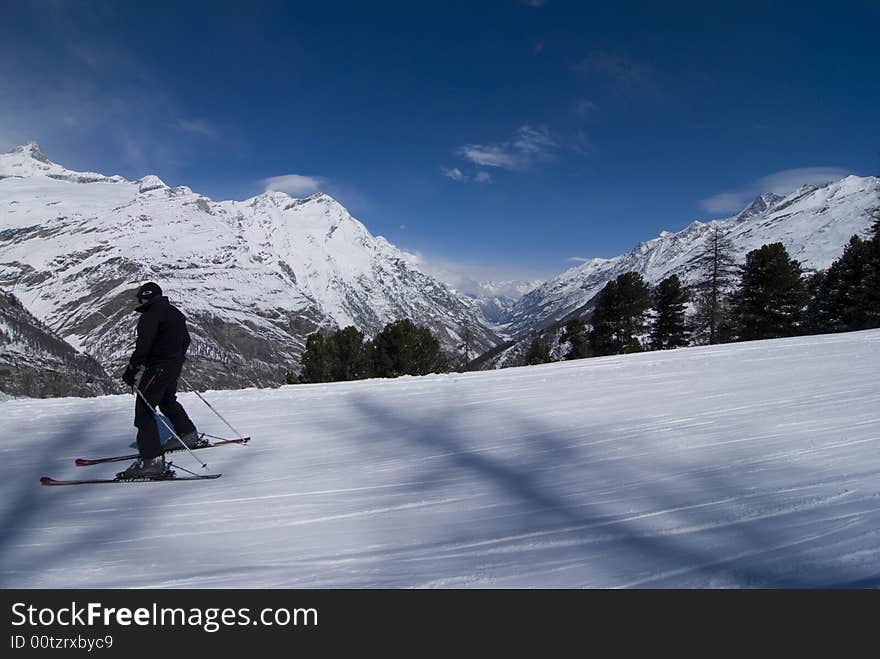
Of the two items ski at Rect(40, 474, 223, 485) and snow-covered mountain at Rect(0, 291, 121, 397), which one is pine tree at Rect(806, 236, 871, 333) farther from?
snow-covered mountain at Rect(0, 291, 121, 397)

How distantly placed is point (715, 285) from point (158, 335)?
1621 inches

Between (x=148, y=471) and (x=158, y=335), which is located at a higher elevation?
(x=158, y=335)

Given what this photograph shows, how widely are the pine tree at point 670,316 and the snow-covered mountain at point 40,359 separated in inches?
4365

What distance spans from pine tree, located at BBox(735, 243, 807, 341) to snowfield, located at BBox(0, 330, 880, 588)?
27932 mm

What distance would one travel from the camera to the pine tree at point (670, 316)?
120ft

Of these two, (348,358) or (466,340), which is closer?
(348,358)

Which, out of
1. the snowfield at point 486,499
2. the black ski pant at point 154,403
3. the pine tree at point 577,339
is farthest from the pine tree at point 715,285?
the black ski pant at point 154,403

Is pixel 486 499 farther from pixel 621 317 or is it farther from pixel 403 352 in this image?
pixel 621 317

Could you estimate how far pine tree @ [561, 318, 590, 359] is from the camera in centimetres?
3951

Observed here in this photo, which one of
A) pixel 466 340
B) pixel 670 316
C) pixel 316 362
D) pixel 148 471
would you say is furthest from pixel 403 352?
pixel 148 471

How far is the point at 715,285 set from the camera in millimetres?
38469

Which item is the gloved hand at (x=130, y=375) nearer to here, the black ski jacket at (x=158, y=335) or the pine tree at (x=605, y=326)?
the black ski jacket at (x=158, y=335)
